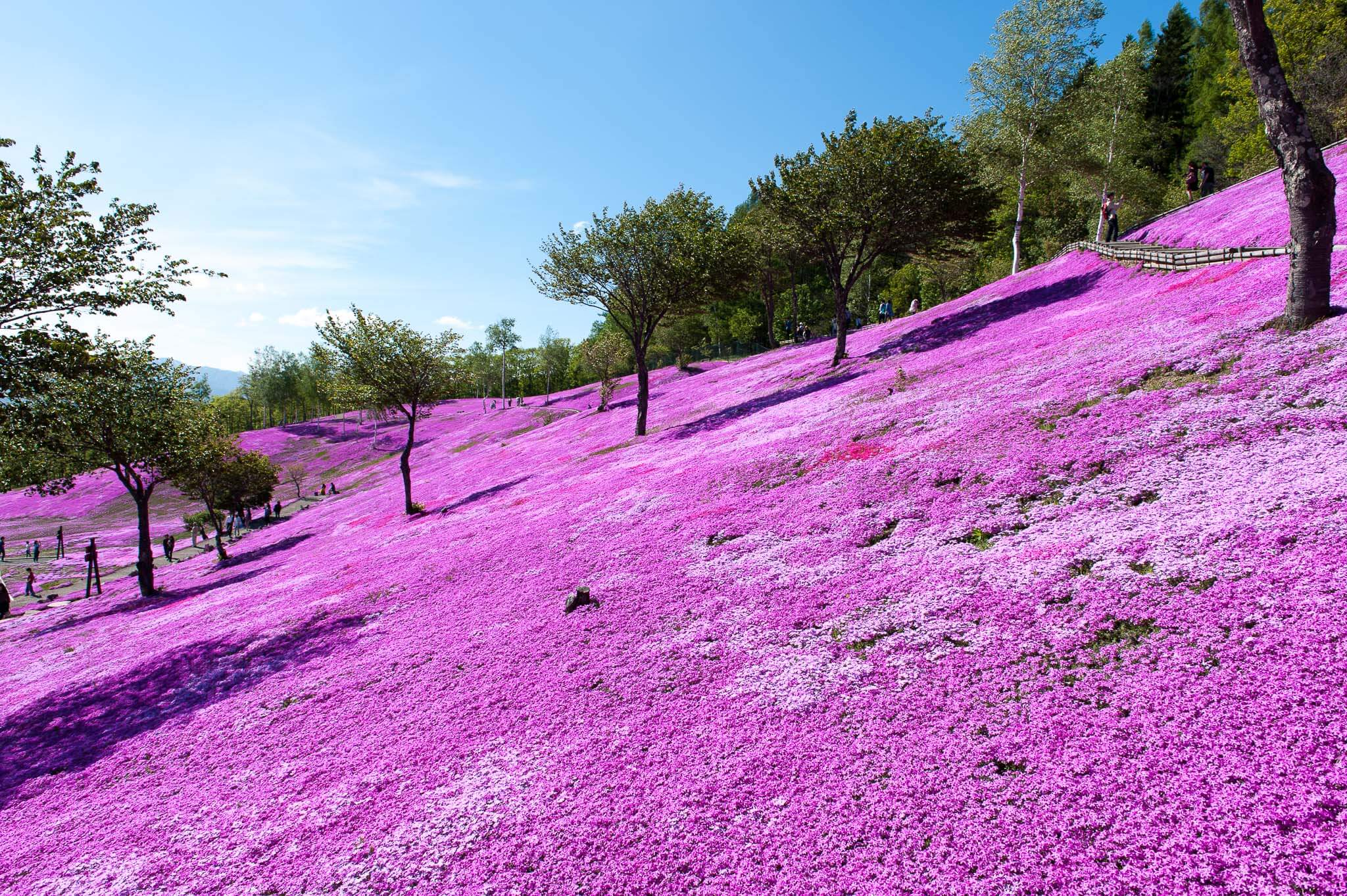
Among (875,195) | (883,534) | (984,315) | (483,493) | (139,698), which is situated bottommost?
(139,698)

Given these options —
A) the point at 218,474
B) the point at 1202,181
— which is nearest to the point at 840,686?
the point at 1202,181

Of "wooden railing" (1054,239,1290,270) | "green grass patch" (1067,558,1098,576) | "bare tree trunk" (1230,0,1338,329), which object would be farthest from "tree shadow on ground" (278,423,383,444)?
"bare tree trunk" (1230,0,1338,329)

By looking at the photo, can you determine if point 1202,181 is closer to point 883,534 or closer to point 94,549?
point 883,534

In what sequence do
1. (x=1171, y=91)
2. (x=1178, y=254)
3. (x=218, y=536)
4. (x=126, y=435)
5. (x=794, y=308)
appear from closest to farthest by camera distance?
(x=1178, y=254), (x=126, y=435), (x=218, y=536), (x=794, y=308), (x=1171, y=91)

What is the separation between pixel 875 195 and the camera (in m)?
32.2

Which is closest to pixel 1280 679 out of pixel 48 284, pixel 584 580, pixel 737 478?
pixel 584 580

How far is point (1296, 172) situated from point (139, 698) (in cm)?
2670

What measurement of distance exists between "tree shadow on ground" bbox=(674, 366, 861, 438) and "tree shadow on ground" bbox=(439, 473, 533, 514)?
9.20 metres

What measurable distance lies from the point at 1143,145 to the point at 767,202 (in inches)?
2898

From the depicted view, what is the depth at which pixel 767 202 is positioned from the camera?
38188 millimetres

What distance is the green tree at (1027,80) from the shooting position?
45.5 m

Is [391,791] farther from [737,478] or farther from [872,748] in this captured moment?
[737,478]

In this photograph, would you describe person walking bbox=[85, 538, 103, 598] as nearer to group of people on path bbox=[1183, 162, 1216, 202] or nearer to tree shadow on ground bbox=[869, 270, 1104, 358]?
tree shadow on ground bbox=[869, 270, 1104, 358]

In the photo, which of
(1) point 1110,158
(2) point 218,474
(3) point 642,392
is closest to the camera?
(3) point 642,392
